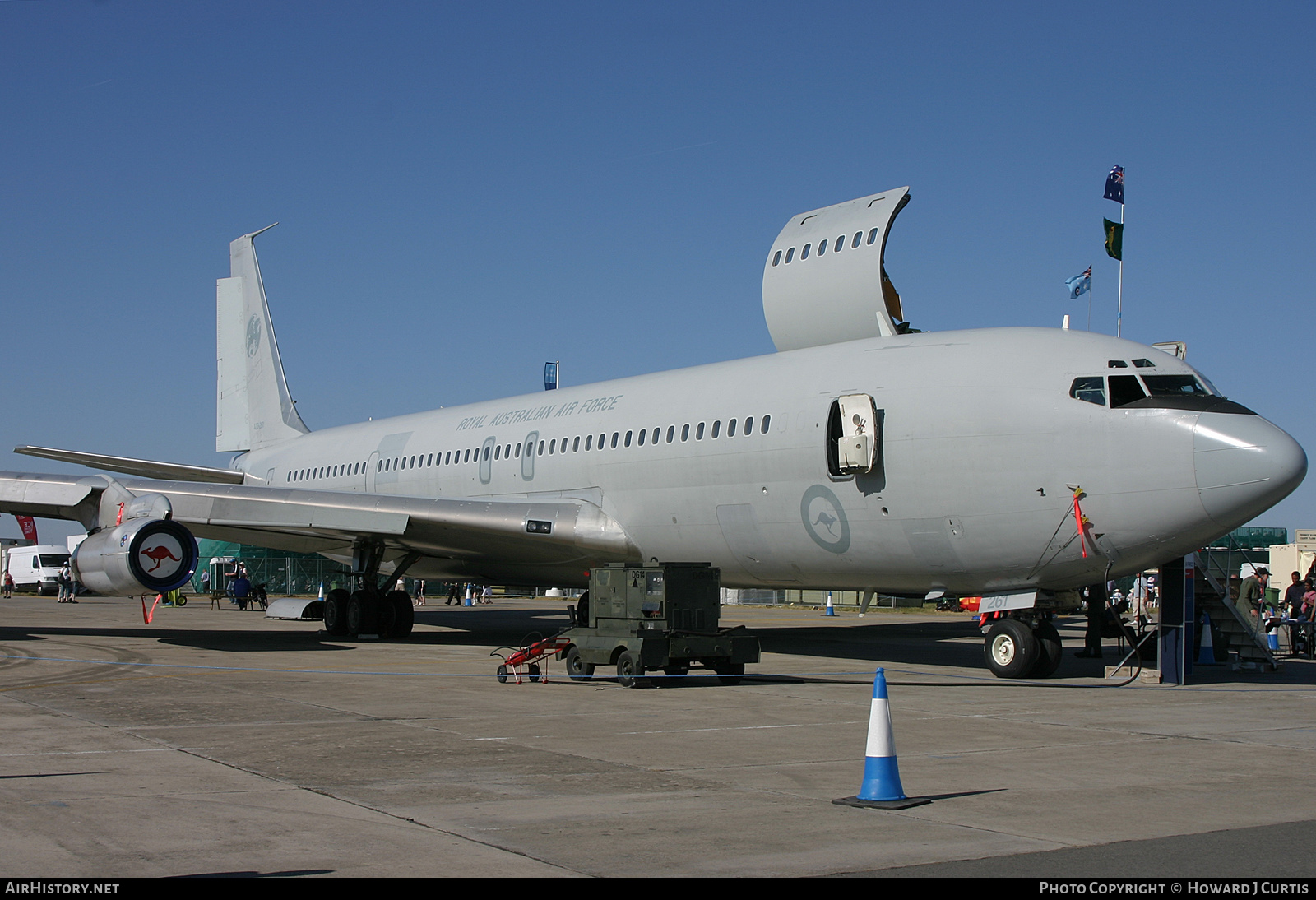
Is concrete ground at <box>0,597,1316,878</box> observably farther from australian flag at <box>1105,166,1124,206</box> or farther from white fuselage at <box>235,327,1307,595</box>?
australian flag at <box>1105,166,1124,206</box>

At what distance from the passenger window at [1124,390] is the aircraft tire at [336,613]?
14.6 m

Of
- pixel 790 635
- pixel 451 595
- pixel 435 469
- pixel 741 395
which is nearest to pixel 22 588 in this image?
pixel 451 595

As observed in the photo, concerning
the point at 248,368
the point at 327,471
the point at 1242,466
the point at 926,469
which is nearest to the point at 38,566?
the point at 248,368

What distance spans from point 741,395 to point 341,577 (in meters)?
39.0

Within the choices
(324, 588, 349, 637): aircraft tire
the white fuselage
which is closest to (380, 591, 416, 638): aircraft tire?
(324, 588, 349, 637): aircraft tire

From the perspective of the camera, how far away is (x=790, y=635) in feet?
75.5

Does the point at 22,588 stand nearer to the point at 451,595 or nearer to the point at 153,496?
the point at 451,595

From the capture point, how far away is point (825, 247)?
57.3ft

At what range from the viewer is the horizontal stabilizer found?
2441 cm

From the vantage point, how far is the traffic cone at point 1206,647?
17500mm

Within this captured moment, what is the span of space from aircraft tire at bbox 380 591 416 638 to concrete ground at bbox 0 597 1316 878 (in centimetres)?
710

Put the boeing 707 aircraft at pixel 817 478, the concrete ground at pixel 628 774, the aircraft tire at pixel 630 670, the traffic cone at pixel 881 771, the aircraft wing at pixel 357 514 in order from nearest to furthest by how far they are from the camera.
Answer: the concrete ground at pixel 628 774 < the traffic cone at pixel 881 771 < the boeing 707 aircraft at pixel 817 478 < the aircraft tire at pixel 630 670 < the aircraft wing at pixel 357 514

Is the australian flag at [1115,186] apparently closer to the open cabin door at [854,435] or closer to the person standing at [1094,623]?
the person standing at [1094,623]

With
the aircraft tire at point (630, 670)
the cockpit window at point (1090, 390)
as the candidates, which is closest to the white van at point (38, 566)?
the aircraft tire at point (630, 670)
